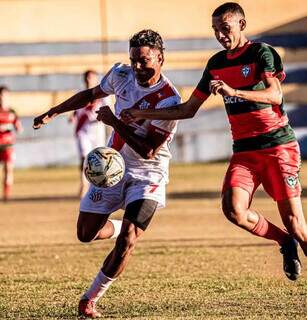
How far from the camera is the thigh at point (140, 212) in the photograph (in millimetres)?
8750

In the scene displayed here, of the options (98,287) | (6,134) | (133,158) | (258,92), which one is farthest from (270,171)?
(6,134)

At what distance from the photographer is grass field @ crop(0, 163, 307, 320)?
890 centimetres

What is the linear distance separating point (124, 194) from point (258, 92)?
4.46 ft

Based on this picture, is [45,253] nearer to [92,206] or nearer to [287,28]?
[92,206]

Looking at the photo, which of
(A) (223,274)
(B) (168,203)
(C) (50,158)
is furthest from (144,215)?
(C) (50,158)

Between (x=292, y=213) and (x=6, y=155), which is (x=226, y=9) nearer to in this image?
(x=292, y=213)

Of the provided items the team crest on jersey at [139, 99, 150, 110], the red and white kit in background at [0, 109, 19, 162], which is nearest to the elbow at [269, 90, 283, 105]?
the team crest on jersey at [139, 99, 150, 110]

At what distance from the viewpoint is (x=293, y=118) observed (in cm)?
3422

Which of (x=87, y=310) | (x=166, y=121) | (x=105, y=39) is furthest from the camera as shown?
(x=105, y=39)

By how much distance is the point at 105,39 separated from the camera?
120ft

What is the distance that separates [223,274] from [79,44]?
2625 cm

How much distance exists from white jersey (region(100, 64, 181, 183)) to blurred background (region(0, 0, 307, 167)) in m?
26.0

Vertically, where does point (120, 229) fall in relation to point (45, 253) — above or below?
above

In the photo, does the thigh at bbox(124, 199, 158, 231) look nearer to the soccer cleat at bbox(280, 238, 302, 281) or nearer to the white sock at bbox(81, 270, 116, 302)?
the white sock at bbox(81, 270, 116, 302)
